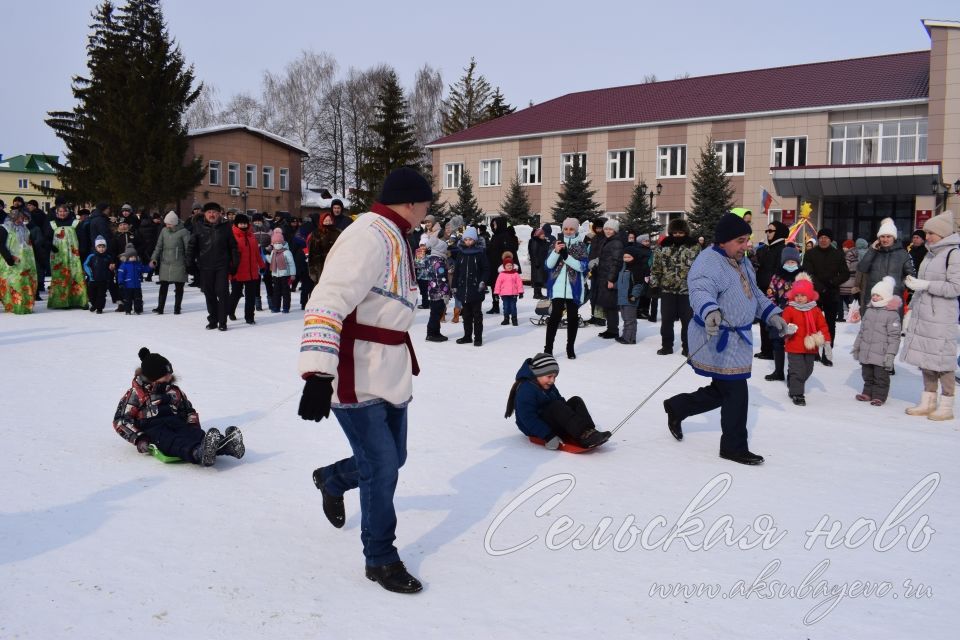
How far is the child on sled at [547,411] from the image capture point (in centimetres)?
625

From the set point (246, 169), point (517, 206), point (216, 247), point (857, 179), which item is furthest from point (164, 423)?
point (246, 169)

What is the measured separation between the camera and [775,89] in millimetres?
37656

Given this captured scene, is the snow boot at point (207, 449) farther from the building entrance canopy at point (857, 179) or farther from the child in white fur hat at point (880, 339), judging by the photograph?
the building entrance canopy at point (857, 179)

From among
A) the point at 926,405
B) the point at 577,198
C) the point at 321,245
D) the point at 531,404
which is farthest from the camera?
the point at 577,198

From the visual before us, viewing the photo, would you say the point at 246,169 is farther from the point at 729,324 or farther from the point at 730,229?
the point at 729,324

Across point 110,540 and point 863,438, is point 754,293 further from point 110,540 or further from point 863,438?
point 110,540

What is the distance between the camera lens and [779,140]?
3591 cm

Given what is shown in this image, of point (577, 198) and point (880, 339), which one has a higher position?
point (577, 198)

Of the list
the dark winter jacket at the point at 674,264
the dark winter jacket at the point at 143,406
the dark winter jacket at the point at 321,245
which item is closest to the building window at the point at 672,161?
the dark winter jacket at the point at 674,264

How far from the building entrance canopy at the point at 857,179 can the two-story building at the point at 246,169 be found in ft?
98.6

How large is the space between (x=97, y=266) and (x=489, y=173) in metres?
33.0

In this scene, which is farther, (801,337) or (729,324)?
(801,337)

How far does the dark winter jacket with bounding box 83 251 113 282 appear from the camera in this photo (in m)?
14.4

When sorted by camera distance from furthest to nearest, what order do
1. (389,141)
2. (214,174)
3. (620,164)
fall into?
1. (214,174)
2. (389,141)
3. (620,164)
